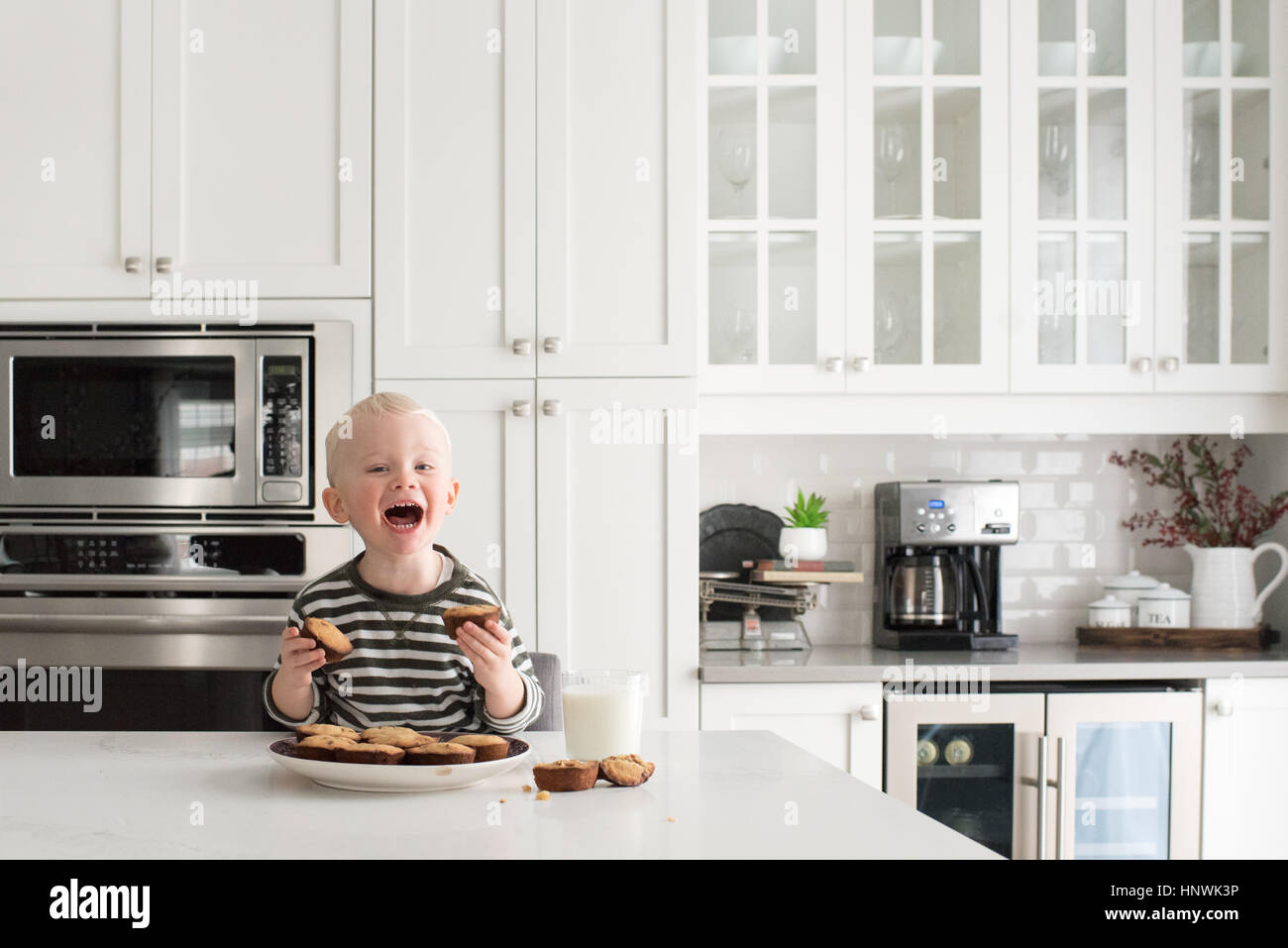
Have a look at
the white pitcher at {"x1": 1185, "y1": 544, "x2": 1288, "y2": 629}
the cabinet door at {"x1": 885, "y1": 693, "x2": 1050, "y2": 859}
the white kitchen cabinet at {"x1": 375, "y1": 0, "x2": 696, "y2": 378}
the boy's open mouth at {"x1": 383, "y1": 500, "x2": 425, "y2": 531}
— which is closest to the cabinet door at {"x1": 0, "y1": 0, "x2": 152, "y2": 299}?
the white kitchen cabinet at {"x1": 375, "y1": 0, "x2": 696, "y2": 378}

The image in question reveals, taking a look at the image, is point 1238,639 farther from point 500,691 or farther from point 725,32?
point 500,691

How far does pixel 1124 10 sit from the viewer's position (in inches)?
106

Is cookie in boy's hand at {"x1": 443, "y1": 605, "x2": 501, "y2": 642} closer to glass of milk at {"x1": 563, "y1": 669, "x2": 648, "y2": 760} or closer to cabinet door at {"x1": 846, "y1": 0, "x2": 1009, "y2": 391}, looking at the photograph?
glass of milk at {"x1": 563, "y1": 669, "x2": 648, "y2": 760}

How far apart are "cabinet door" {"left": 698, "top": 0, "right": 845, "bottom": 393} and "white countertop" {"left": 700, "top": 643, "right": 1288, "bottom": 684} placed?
0.62 meters

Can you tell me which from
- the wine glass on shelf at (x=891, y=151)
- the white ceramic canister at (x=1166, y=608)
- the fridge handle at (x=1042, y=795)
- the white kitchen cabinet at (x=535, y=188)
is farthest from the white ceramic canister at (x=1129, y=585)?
the white kitchen cabinet at (x=535, y=188)

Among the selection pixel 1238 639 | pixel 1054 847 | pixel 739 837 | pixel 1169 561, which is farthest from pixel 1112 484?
pixel 739 837

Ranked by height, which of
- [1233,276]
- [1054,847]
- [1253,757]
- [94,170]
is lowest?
[1054,847]

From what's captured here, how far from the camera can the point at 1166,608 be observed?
2770 mm

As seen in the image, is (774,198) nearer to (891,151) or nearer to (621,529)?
(891,151)

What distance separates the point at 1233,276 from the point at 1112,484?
61 cm

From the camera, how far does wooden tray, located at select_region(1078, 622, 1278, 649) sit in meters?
2.70

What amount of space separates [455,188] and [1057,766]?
1.75 meters

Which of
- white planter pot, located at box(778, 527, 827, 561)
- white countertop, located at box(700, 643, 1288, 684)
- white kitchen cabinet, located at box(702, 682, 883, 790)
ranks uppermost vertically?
white planter pot, located at box(778, 527, 827, 561)

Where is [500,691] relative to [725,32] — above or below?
below
